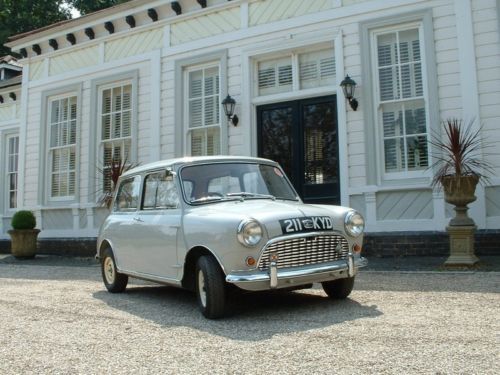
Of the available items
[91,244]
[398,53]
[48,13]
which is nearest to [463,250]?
[398,53]

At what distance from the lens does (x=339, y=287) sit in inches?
213

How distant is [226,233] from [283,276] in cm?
63

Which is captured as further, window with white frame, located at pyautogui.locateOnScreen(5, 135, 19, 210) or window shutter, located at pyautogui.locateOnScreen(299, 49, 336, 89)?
window with white frame, located at pyautogui.locateOnScreen(5, 135, 19, 210)

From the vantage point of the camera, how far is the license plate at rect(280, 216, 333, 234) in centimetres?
472

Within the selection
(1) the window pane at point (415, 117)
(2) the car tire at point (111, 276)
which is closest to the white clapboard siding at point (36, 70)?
(2) the car tire at point (111, 276)

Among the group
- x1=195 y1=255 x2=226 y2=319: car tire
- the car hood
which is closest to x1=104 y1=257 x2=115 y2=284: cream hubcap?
the car hood

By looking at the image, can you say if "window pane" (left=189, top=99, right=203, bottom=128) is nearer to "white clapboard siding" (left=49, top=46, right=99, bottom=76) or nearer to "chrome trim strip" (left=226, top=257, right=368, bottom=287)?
"white clapboard siding" (left=49, top=46, right=99, bottom=76)

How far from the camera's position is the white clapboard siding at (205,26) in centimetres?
1196

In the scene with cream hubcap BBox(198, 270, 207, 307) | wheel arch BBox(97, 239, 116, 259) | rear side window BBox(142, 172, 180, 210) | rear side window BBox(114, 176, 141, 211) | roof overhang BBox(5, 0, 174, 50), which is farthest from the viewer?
roof overhang BBox(5, 0, 174, 50)

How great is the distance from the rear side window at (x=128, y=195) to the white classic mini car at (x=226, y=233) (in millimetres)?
15

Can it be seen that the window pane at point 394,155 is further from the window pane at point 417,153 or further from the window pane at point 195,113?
the window pane at point 195,113

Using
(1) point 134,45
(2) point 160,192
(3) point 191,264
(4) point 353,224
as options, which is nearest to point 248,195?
(3) point 191,264

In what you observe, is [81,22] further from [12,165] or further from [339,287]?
[339,287]

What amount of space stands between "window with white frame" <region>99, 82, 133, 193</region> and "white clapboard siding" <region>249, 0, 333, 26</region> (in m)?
3.96
